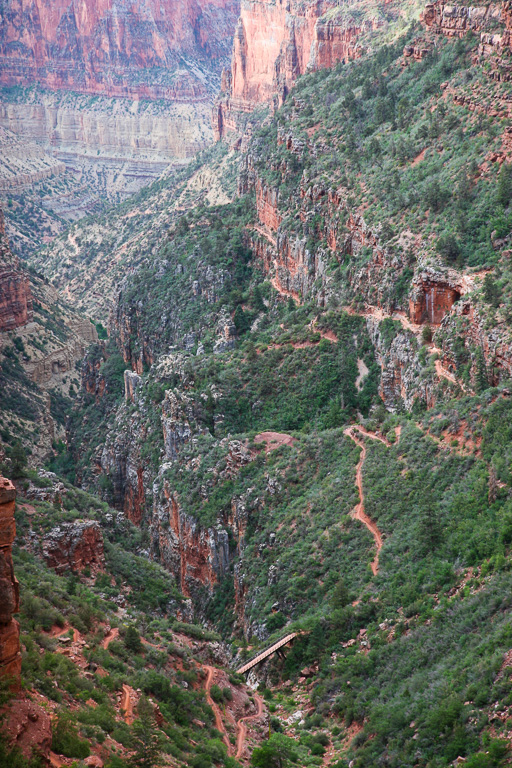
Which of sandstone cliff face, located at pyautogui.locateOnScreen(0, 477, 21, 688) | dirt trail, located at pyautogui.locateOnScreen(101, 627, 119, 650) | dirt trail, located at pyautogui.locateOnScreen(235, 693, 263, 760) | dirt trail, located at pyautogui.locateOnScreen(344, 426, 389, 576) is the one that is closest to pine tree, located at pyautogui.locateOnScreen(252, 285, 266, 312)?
dirt trail, located at pyautogui.locateOnScreen(344, 426, 389, 576)

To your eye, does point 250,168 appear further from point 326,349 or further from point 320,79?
point 326,349

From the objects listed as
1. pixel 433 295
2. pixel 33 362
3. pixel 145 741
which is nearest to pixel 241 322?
pixel 433 295

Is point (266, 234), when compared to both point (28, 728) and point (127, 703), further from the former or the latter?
point (28, 728)

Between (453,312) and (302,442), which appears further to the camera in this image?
(302,442)

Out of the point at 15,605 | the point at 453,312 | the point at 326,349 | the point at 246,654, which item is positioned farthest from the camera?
the point at 326,349

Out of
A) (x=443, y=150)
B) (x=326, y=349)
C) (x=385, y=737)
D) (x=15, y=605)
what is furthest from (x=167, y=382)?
(x=15, y=605)

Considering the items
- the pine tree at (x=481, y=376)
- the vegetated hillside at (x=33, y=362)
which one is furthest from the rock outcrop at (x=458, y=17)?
the vegetated hillside at (x=33, y=362)
